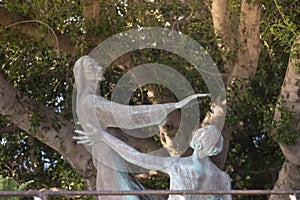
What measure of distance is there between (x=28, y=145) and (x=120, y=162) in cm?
405

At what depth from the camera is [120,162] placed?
435 centimetres

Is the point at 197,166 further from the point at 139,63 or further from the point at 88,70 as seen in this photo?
the point at 139,63

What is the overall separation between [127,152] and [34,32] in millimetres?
3000

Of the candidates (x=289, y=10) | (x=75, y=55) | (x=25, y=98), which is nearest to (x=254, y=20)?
(x=289, y=10)

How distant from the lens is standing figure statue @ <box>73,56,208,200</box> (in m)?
4.30

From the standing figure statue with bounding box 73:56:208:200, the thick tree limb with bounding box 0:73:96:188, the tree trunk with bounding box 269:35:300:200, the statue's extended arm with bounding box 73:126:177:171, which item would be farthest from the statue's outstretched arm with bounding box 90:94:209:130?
the thick tree limb with bounding box 0:73:96:188

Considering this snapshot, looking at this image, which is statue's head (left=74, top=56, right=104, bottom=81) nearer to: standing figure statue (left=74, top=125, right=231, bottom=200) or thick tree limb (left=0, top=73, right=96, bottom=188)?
standing figure statue (left=74, top=125, right=231, bottom=200)

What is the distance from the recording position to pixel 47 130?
667 cm

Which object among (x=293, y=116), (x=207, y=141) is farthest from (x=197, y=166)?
(x=293, y=116)

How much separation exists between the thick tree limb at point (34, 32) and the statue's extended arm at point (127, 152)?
2.50 m

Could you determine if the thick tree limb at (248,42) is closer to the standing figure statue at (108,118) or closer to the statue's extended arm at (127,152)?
the standing figure statue at (108,118)

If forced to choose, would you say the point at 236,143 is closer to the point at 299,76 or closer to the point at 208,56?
the point at 208,56

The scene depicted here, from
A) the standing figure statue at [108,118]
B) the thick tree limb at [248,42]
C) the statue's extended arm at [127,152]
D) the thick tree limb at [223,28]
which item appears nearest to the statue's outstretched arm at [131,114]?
the standing figure statue at [108,118]

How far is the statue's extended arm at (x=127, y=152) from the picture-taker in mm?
4086
